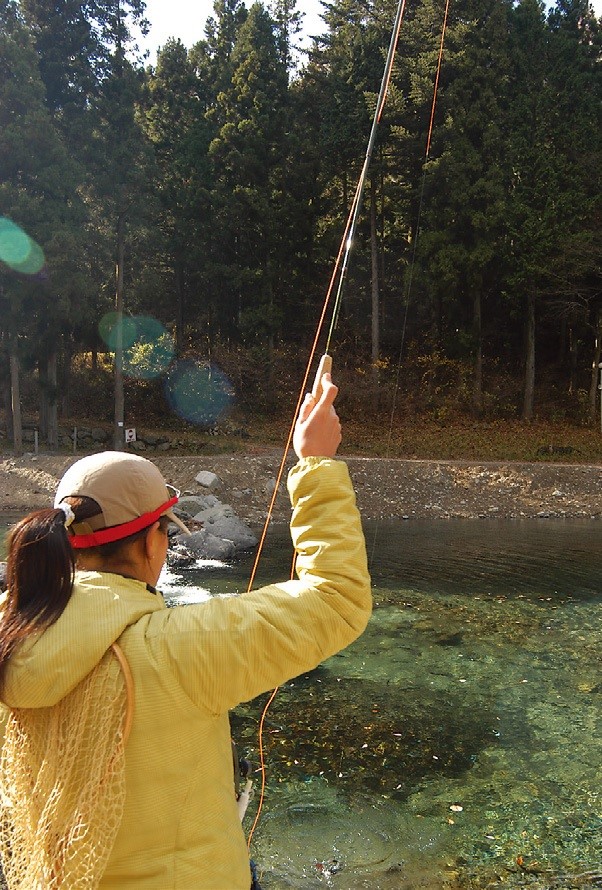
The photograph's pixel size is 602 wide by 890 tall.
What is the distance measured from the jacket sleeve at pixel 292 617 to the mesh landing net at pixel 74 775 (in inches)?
4.8

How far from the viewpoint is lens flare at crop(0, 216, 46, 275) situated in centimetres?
2009

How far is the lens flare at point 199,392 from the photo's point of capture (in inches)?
1080

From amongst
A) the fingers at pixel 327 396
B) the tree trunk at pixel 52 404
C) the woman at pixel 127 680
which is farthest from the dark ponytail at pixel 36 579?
the tree trunk at pixel 52 404

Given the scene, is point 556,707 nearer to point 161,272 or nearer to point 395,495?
point 395,495

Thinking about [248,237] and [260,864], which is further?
[248,237]

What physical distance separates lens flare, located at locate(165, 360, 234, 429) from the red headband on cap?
25644mm

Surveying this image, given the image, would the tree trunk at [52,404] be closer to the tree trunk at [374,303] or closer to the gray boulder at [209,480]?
the gray boulder at [209,480]

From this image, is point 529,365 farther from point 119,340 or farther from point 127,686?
point 127,686

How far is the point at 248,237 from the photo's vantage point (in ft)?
89.6

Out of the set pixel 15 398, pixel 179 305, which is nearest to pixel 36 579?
pixel 15 398

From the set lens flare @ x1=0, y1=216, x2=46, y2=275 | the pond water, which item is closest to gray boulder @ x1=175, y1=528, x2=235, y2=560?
the pond water

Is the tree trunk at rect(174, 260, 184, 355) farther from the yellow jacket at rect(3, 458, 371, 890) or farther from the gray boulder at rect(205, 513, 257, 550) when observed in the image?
the yellow jacket at rect(3, 458, 371, 890)

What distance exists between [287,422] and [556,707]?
71.5 ft

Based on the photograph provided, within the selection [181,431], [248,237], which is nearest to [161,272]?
[248,237]
